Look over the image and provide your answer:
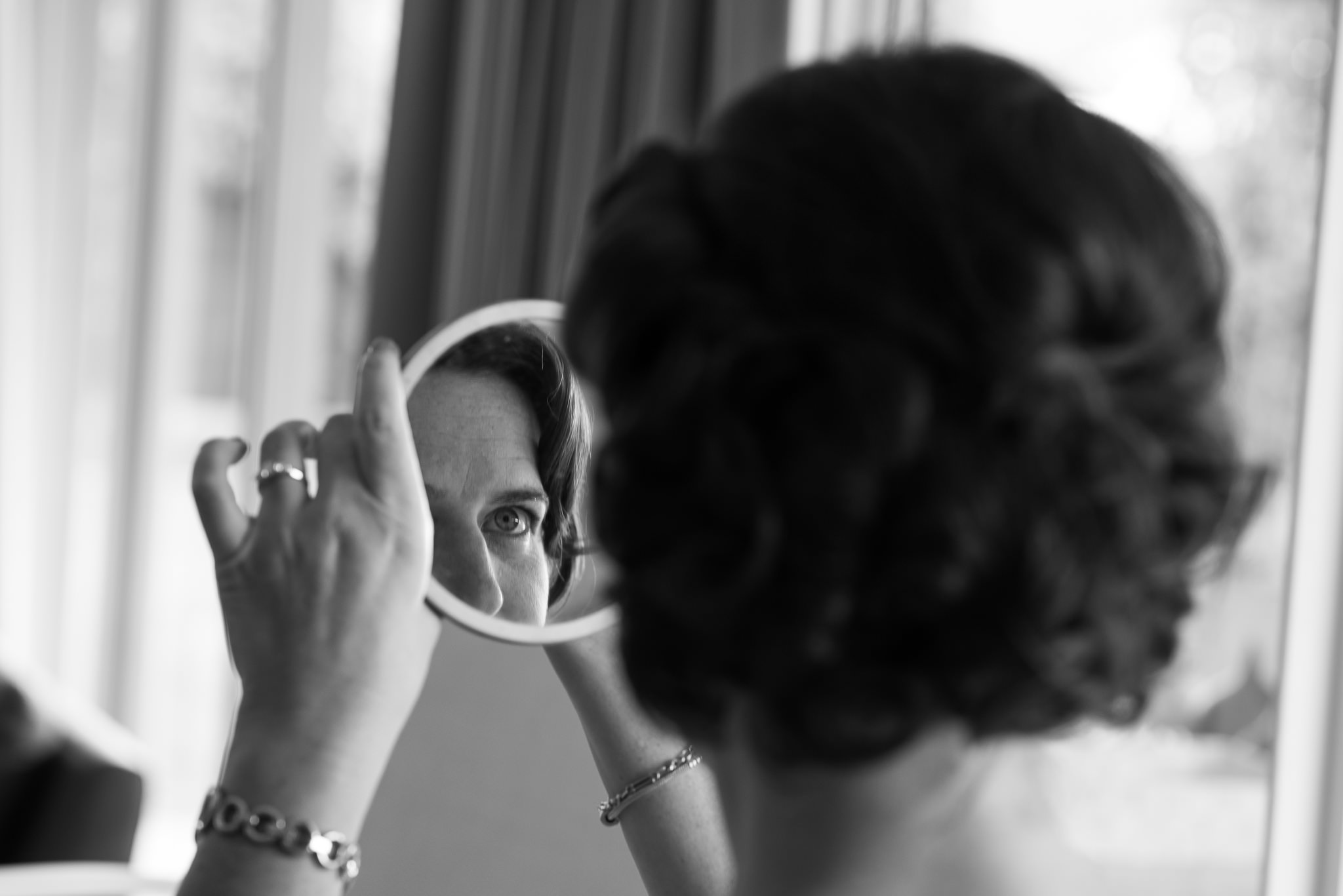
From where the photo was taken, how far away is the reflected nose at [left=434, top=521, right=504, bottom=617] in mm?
852

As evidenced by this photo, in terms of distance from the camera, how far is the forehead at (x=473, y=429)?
0.88 meters

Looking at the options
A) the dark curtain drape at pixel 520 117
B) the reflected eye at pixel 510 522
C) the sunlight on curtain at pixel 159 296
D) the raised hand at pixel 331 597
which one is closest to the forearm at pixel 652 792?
the reflected eye at pixel 510 522

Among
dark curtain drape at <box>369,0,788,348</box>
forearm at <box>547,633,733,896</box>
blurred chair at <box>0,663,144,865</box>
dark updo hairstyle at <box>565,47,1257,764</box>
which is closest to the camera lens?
dark updo hairstyle at <box>565,47,1257,764</box>

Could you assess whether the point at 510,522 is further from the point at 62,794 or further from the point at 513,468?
the point at 62,794

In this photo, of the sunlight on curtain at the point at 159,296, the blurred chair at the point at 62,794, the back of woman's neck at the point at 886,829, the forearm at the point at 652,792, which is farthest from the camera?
the sunlight on curtain at the point at 159,296

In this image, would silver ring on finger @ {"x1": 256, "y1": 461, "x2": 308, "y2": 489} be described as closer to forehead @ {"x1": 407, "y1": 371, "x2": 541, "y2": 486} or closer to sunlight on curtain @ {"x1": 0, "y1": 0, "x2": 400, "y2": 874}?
forehead @ {"x1": 407, "y1": 371, "x2": 541, "y2": 486}

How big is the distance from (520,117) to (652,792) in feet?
5.81

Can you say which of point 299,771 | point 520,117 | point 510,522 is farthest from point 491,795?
point 520,117

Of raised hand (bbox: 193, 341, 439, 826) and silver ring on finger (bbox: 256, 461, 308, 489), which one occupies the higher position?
silver ring on finger (bbox: 256, 461, 308, 489)

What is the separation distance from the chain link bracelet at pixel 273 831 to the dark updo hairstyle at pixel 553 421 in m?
0.26

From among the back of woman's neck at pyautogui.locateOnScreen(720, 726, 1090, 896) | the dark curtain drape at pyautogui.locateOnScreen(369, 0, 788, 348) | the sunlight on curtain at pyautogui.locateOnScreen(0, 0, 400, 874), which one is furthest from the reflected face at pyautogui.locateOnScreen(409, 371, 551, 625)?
the sunlight on curtain at pyautogui.locateOnScreen(0, 0, 400, 874)

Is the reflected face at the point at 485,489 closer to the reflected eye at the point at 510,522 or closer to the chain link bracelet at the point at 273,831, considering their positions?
the reflected eye at the point at 510,522

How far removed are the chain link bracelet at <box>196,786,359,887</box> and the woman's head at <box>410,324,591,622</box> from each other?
22cm

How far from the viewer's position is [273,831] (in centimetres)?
67
